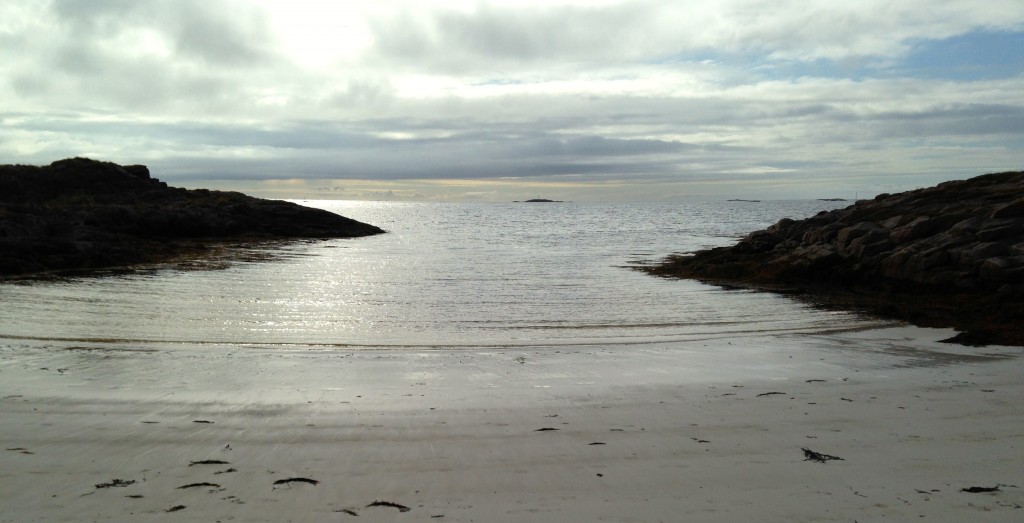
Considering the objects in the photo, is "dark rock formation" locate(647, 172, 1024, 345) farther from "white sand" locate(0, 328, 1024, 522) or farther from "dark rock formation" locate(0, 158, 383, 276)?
"dark rock formation" locate(0, 158, 383, 276)

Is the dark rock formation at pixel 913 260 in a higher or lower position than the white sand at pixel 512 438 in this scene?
higher

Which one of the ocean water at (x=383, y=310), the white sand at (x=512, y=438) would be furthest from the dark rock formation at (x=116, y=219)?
the white sand at (x=512, y=438)

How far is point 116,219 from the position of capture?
32.8m

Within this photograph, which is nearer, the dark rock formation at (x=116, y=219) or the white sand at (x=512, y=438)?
the white sand at (x=512, y=438)

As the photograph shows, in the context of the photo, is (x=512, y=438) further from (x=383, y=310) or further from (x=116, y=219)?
(x=116, y=219)

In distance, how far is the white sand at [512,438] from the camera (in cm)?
474

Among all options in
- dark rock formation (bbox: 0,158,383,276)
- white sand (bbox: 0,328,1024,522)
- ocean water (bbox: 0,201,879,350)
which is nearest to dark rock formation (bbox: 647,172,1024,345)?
ocean water (bbox: 0,201,879,350)

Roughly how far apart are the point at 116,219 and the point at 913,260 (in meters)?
33.7

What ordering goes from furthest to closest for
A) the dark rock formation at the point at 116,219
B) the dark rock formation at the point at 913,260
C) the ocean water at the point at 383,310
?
the dark rock formation at the point at 116,219, the dark rock formation at the point at 913,260, the ocean water at the point at 383,310

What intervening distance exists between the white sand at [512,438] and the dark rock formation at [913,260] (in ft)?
15.0

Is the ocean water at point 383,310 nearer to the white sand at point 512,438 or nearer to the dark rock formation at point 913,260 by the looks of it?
the dark rock formation at point 913,260

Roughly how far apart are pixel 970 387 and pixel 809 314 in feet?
23.2

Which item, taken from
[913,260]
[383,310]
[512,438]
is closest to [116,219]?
[383,310]

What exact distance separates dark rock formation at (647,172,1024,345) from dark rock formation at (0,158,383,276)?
20391 millimetres
